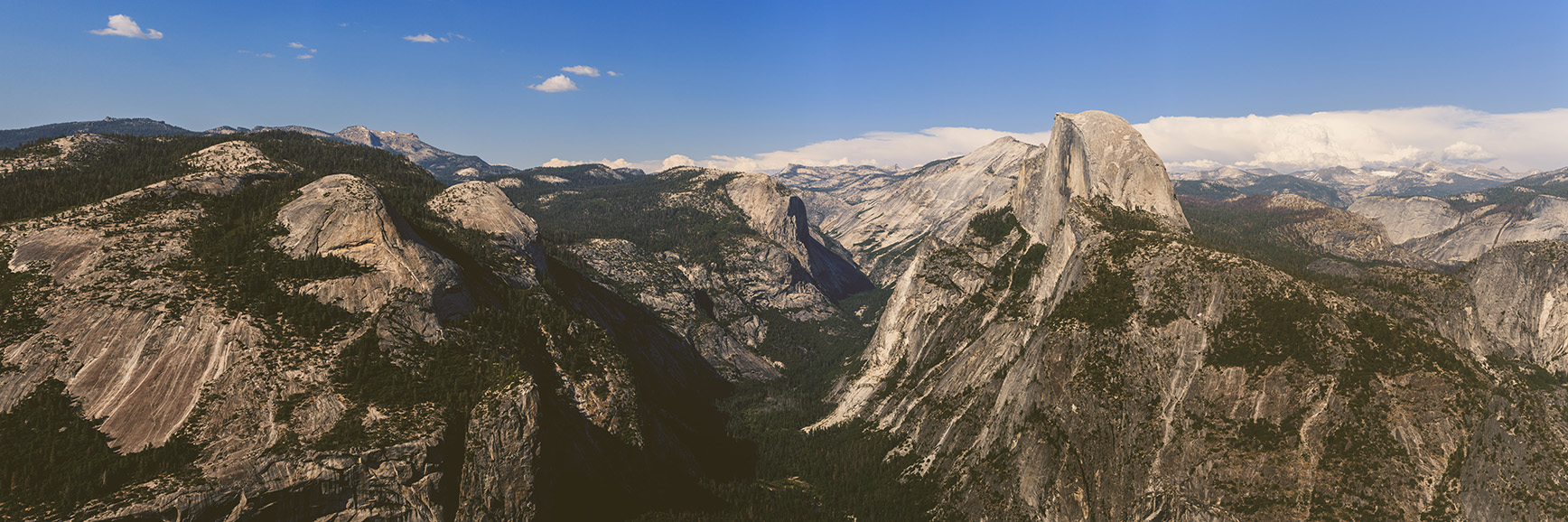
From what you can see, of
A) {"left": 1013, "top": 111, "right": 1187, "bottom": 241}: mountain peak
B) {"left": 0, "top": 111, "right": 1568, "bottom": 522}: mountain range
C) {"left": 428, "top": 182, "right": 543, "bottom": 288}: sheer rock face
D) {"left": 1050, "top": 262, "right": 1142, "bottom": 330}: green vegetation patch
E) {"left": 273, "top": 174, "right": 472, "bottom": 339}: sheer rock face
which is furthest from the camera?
{"left": 1013, "top": 111, "right": 1187, "bottom": 241}: mountain peak

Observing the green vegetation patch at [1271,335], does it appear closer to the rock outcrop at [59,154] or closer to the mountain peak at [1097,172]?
the mountain peak at [1097,172]

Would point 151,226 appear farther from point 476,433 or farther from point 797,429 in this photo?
point 797,429

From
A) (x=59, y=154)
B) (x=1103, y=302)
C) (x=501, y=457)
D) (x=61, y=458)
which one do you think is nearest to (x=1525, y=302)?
(x=1103, y=302)

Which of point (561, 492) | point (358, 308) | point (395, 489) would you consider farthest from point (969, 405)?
point (358, 308)

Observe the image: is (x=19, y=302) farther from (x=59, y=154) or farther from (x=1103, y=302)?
(x=1103, y=302)

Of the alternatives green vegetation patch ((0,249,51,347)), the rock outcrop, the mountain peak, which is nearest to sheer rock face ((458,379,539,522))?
green vegetation patch ((0,249,51,347))

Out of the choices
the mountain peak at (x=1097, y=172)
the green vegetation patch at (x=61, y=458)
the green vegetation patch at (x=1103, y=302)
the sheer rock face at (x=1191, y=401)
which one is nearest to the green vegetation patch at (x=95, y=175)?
the green vegetation patch at (x=61, y=458)

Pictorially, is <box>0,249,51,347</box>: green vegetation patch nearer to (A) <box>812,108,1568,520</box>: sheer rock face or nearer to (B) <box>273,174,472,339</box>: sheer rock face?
(B) <box>273,174,472,339</box>: sheer rock face
